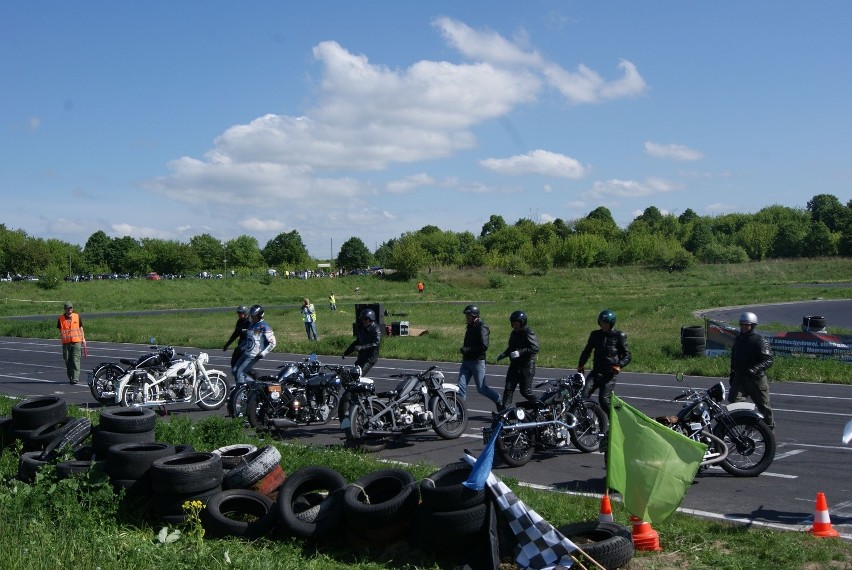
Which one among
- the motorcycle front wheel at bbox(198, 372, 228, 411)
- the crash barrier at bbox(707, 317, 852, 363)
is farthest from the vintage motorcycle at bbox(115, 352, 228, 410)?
the crash barrier at bbox(707, 317, 852, 363)

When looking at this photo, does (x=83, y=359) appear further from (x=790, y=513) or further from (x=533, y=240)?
(x=533, y=240)

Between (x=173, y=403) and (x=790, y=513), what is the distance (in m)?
11.7

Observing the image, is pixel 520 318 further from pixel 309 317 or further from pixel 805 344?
pixel 309 317

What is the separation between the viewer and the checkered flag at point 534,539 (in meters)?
5.99

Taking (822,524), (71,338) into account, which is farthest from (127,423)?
(71,338)

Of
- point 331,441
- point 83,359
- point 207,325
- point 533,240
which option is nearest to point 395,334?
point 83,359

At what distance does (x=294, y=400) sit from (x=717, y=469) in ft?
20.8

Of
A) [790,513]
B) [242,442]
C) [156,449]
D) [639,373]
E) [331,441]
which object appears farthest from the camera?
[639,373]

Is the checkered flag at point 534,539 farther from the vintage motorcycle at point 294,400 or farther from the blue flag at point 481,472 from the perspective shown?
the vintage motorcycle at point 294,400

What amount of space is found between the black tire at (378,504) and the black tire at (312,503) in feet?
0.47

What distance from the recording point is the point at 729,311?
42500mm

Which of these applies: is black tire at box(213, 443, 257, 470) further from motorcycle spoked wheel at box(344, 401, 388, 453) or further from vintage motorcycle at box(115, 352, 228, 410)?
A: vintage motorcycle at box(115, 352, 228, 410)

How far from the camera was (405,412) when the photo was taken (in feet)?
38.7

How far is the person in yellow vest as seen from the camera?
19297mm
